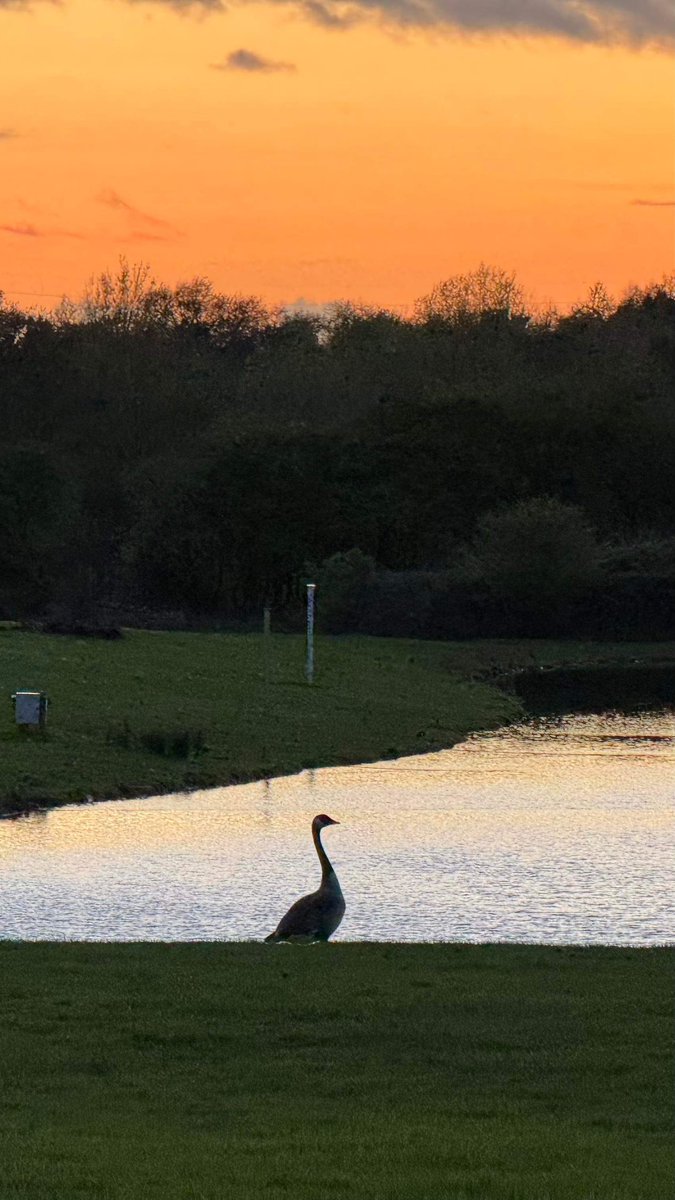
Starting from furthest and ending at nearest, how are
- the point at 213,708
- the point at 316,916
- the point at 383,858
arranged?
the point at 213,708 → the point at 383,858 → the point at 316,916

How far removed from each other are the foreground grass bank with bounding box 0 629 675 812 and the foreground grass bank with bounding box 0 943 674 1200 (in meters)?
13.0

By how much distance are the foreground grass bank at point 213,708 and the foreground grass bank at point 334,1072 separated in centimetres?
1298

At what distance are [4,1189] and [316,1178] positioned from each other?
1.36 meters

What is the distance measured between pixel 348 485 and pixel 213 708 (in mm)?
34651

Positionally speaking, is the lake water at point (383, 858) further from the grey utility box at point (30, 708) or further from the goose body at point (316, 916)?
the grey utility box at point (30, 708)

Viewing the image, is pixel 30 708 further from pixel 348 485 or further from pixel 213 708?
pixel 348 485

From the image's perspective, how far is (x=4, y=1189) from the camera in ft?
25.7

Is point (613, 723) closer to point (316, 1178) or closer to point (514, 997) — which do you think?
point (514, 997)

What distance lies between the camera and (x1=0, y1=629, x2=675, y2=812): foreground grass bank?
29469 millimetres

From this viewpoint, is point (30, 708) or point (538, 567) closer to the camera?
point (30, 708)

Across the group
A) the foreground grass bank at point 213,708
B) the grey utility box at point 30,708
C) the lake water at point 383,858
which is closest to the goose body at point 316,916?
the lake water at point 383,858

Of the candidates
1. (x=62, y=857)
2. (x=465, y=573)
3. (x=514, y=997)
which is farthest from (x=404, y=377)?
(x=514, y=997)

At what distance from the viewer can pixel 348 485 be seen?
71.6 m

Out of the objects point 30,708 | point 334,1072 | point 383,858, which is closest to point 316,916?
point 334,1072
